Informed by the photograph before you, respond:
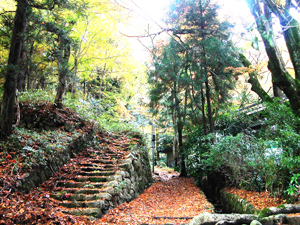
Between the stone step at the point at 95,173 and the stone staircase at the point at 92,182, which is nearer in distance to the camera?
the stone staircase at the point at 92,182

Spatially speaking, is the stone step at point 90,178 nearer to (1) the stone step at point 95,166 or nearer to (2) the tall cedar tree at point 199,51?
(1) the stone step at point 95,166

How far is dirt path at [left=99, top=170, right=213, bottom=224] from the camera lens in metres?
4.50

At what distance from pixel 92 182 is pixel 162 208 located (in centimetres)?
223

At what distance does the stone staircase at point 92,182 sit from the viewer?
15.0 ft

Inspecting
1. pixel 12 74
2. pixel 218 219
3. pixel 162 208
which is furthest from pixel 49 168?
pixel 218 219

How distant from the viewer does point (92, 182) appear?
224 inches

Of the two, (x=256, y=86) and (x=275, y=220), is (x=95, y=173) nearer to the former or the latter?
(x=275, y=220)

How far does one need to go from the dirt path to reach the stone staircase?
0.96 feet

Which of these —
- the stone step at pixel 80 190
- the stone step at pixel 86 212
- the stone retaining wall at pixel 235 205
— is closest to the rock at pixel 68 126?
the stone step at pixel 80 190

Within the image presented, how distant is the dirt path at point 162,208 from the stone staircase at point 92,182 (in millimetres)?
292

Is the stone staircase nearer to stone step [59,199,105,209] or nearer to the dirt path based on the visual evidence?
stone step [59,199,105,209]

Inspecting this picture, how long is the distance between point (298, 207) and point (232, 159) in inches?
87.6

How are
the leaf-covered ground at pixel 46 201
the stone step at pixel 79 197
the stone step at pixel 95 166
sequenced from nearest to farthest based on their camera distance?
the leaf-covered ground at pixel 46 201, the stone step at pixel 79 197, the stone step at pixel 95 166

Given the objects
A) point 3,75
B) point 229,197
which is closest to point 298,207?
point 229,197
